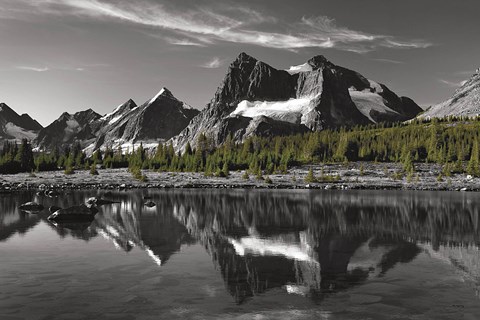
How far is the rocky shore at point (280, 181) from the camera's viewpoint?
111 m

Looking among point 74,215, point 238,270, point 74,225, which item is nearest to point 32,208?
point 74,215

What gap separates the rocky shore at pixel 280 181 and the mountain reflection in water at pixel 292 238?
57633 millimetres

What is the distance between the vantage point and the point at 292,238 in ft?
108

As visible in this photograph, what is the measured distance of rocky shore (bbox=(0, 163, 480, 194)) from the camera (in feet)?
364

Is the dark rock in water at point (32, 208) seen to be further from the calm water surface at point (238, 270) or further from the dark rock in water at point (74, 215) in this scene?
the calm water surface at point (238, 270)

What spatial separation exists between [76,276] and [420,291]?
1592 cm

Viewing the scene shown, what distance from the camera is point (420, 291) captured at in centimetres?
1856

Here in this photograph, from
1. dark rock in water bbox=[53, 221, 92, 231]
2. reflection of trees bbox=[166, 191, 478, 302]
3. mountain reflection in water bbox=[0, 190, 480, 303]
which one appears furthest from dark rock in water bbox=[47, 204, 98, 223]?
reflection of trees bbox=[166, 191, 478, 302]

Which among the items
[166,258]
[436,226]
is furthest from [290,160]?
[166,258]

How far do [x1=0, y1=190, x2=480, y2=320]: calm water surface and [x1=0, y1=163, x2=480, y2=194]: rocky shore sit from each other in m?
71.6

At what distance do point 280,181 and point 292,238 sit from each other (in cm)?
9669

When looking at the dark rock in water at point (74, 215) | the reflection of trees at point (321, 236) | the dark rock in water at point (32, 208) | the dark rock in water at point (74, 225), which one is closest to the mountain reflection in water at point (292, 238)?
the reflection of trees at point (321, 236)

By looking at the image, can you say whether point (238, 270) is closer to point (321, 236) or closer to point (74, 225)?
point (321, 236)

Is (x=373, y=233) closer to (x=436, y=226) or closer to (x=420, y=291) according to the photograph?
(x=436, y=226)
